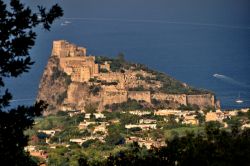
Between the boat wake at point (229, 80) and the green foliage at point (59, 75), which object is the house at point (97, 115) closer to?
the green foliage at point (59, 75)

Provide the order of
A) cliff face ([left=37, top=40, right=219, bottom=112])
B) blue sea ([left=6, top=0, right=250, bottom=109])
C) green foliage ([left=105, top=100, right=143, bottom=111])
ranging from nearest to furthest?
1. green foliage ([left=105, top=100, right=143, bottom=111])
2. cliff face ([left=37, top=40, right=219, bottom=112])
3. blue sea ([left=6, top=0, right=250, bottom=109])

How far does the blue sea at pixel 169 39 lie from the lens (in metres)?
83.6

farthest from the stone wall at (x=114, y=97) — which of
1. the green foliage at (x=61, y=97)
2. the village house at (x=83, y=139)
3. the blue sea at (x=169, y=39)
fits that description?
the village house at (x=83, y=139)

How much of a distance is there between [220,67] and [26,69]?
3105 inches

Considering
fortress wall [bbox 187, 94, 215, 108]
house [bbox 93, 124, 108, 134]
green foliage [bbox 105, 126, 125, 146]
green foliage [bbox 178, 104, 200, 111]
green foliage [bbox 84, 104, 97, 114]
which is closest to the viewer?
green foliage [bbox 105, 126, 125, 146]

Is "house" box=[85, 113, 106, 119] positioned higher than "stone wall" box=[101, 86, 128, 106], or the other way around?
"stone wall" box=[101, 86, 128, 106]

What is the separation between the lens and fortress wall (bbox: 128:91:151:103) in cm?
6094

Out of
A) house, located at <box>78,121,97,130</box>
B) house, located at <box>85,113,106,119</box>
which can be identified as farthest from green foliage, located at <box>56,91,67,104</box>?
house, located at <box>78,121,97,130</box>

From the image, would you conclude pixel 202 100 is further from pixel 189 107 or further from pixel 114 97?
pixel 114 97

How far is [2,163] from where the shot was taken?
1463 cm

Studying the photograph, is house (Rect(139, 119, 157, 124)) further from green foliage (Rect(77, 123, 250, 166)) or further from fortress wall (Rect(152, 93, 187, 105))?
green foliage (Rect(77, 123, 250, 166))

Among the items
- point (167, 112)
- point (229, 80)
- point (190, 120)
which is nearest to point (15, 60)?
point (190, 120)

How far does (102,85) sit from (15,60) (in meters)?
47.2

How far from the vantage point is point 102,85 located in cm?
6209
